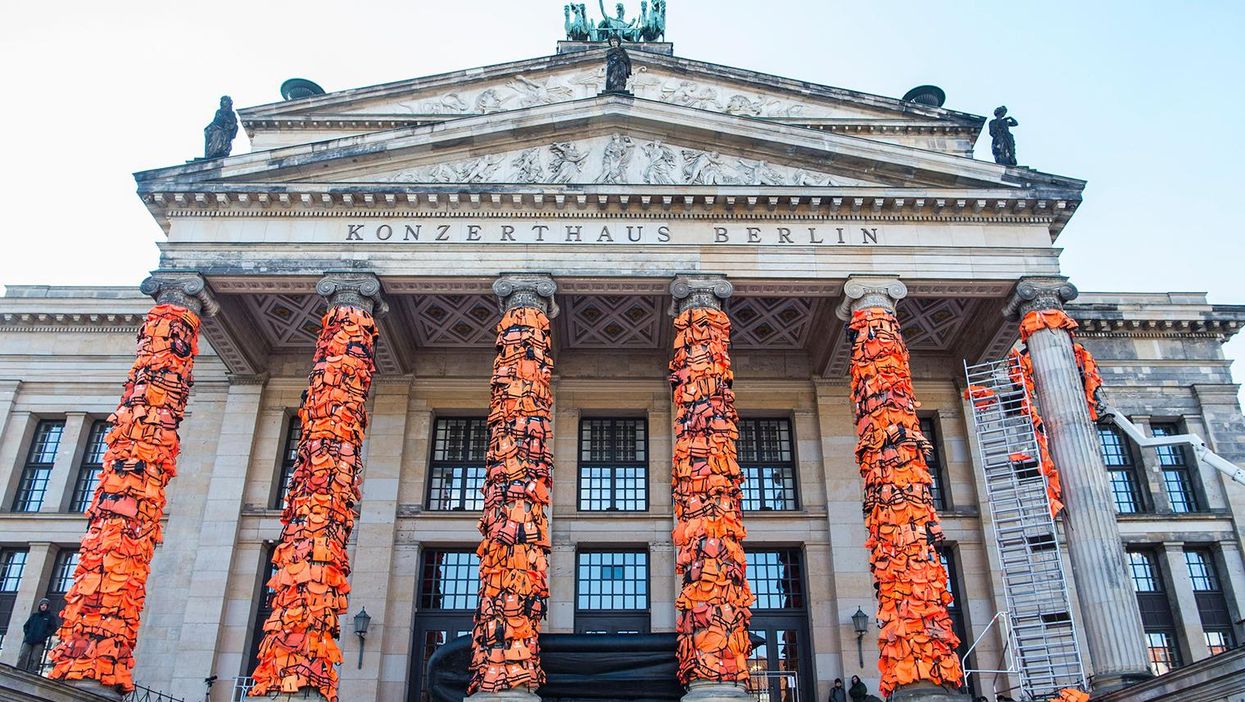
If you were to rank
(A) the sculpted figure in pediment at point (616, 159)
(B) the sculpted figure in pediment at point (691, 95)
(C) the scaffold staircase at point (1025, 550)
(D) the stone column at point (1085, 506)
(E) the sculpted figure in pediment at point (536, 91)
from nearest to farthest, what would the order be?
(D) the stone column at point (1085, 506), (C) the scaffold staircase at point (1025, 550), (A) the sculpted figure in pediment at point (616, 159), (E) the sculpted figure in pediment at point (536, 91), (B) the sculpted figure in pediment at point (691, 95)

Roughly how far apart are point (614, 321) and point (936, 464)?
944cm

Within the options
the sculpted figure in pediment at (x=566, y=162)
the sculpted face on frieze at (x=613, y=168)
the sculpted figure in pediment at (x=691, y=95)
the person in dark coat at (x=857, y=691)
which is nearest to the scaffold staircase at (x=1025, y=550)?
the person in dark coat at (x=857, y=691)

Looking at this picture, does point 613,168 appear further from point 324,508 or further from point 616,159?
point 324,508

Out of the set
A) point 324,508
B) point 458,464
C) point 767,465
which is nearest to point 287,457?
point 458,464

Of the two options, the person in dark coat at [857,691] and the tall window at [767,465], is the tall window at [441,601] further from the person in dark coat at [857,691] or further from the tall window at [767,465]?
the person in dark coat at [857,691]

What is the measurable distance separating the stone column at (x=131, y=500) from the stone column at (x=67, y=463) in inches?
277

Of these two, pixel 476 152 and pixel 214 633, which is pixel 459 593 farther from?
pixel 476 152

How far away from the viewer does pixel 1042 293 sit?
22219 mm

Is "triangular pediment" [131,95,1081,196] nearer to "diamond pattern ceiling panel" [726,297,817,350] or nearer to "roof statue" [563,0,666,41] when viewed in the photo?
"diamond pattern ceiling panel" [726,297,817,350]

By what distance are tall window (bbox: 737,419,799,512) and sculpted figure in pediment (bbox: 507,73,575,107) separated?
1098cm

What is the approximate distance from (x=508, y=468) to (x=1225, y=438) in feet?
66.4

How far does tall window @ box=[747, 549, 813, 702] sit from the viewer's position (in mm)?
23562

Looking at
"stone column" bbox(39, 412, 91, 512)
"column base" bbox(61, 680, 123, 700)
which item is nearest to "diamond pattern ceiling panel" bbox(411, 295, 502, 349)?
"stone column" bbox(39, 412, 91, 512)

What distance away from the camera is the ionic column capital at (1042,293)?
22.2 m
